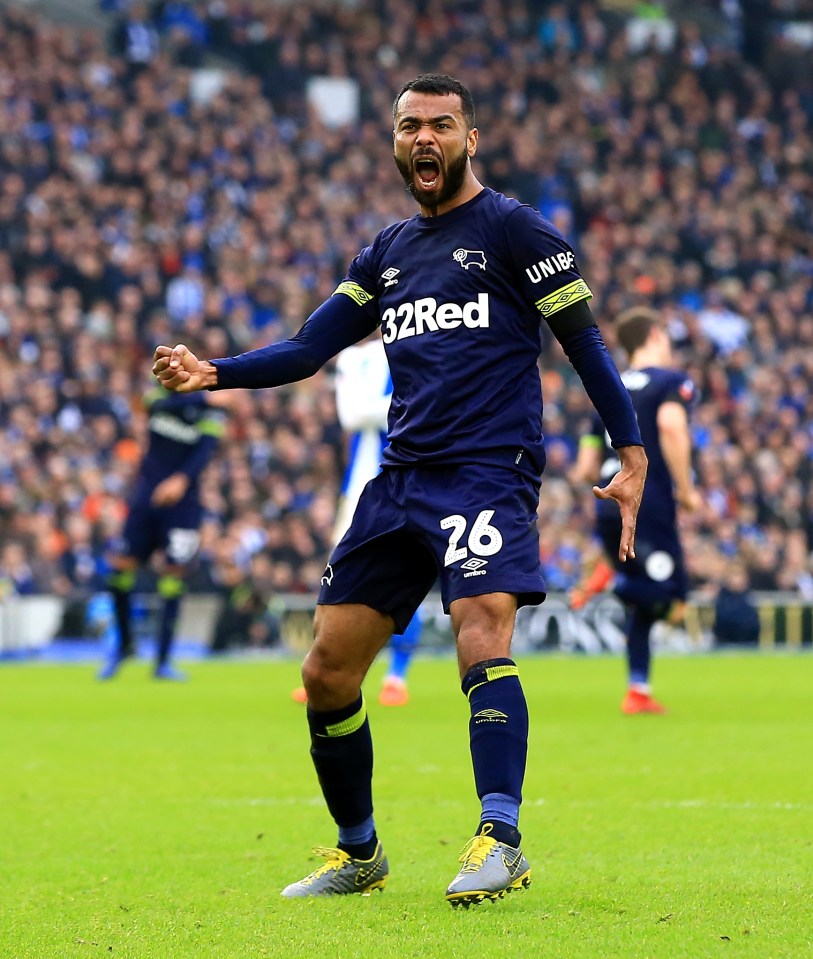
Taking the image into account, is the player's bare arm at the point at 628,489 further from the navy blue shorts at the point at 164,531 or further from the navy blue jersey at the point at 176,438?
the navy blue shorts at the point at 164,531

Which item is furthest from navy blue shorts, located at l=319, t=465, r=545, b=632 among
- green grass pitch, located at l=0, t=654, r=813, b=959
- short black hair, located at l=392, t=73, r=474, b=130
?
short black hair, located at l=392, t=73, r=474, b=130

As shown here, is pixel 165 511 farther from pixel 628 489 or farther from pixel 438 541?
pixel 628 489

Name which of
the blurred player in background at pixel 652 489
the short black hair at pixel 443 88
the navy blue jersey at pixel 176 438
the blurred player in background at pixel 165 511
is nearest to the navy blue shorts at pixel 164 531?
the blurred player in background at pixel 165 511

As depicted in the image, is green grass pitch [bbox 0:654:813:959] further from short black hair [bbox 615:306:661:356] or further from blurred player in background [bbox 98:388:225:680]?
short black hair [bbox 615:306:661:356]

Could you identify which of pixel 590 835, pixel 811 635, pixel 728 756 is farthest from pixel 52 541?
pixel 590 835

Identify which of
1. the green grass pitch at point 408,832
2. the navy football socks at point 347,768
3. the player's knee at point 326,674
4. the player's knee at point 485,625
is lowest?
the green grass pitch at point 408,832

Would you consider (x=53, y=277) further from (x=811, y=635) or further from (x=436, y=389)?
(x=436, y=389)

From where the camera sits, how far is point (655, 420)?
1081 centimetres

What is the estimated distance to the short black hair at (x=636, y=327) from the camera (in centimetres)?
1092

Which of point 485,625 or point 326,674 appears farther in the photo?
point 326,674

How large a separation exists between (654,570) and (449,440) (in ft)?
20.1

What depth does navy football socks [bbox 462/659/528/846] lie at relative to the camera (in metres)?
A: 4.71

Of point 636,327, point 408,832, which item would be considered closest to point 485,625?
point 408,832

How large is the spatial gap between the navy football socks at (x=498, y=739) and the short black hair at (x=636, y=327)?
250 inches
